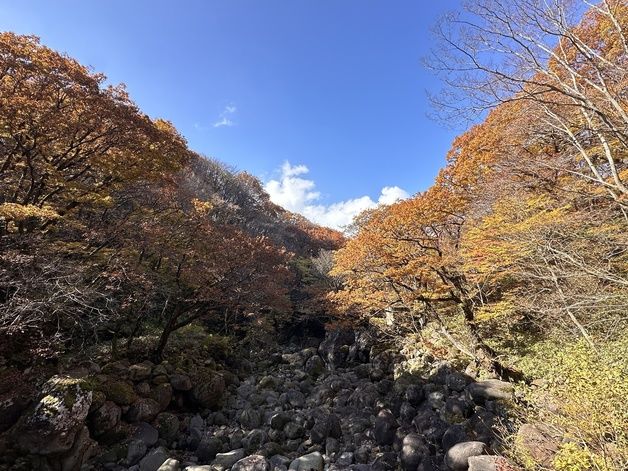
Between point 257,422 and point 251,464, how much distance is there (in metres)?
2.54

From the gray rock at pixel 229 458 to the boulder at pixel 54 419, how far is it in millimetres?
3092

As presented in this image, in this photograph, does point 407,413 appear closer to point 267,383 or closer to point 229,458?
point 229,458

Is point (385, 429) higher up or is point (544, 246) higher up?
point (544, 246)

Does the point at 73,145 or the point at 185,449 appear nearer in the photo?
the point at 185,449

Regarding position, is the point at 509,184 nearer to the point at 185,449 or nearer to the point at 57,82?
the point at 185,449

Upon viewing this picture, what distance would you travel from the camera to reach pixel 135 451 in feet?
24.7

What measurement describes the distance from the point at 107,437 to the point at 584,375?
9713 millimetres

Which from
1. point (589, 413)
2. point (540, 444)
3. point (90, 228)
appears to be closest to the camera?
point (589, 413)

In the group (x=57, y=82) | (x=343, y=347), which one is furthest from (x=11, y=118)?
(x=343, y=347)

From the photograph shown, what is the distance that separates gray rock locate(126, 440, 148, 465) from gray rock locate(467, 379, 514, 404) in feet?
28.4

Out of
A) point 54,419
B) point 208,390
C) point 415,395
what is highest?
point 54,419

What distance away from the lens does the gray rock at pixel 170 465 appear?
7.01m

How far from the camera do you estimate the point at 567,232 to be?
26.7 feet

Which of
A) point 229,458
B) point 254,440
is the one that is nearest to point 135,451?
point 229,458
